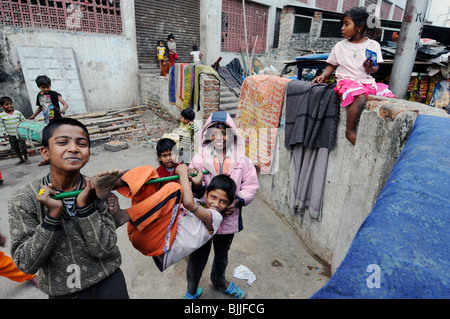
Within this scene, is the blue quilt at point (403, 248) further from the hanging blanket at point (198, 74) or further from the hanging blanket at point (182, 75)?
the hanging blanket at point (182, 75)

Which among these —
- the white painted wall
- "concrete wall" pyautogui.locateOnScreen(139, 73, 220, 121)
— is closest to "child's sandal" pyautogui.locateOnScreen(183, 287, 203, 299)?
"concrete wall" pyautogui.locateOnScreen(139, 73, 220, 121)

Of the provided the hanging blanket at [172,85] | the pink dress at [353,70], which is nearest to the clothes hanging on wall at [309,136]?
the pink dress at [353,70]

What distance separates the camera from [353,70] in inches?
102

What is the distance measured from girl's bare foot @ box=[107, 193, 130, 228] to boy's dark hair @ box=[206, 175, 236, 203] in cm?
66

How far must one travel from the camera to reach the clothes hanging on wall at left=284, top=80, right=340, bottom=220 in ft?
9.19

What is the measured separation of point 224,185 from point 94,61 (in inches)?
361

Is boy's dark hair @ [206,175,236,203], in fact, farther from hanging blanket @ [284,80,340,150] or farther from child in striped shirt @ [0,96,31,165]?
child in striped shirt @ [0,96,31,165]

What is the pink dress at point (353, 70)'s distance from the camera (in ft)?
8.13

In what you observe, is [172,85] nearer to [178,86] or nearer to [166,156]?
[178,86]

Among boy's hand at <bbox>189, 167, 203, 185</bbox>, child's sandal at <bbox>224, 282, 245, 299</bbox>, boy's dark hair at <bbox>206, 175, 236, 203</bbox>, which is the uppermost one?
boy's hand at <bbox>189, 167, 203, 185</bbox>

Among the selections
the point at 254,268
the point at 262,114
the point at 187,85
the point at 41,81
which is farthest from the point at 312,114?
the point at 41,81

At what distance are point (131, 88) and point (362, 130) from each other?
947 cm

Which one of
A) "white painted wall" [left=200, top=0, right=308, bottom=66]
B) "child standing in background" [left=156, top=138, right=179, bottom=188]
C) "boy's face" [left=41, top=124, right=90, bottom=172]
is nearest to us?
"boy's face" [left=41, top=124, right=90, bottom=172]

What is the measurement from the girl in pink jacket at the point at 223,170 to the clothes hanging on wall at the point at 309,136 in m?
1.11
